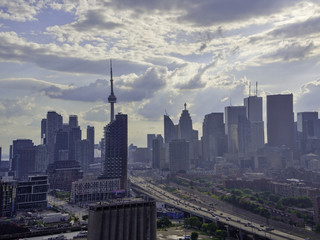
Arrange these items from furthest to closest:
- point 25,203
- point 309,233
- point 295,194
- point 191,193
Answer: point 191,193, point 295,194, point 25,203, point 309,233

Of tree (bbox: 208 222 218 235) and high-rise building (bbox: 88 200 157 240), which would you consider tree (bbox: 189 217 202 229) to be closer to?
tree (bbox: 208 222 218 235)

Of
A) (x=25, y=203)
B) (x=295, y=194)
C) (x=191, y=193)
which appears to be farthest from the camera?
(x=191, y=193)

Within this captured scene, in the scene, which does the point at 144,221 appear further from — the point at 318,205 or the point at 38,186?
the point at 38,186

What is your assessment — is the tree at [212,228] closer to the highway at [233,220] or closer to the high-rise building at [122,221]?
the highway at [233,220]

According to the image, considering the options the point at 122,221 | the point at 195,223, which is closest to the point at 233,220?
the point at 195,223

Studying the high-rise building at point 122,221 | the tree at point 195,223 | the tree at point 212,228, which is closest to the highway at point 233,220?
the tree at point 212,228

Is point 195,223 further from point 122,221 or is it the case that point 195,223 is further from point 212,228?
point 122,221

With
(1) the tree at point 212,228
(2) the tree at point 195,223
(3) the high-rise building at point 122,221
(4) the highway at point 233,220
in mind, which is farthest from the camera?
(2) the tree at point 195,223

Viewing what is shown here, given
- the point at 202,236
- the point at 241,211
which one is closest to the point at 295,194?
the point at 241,211
